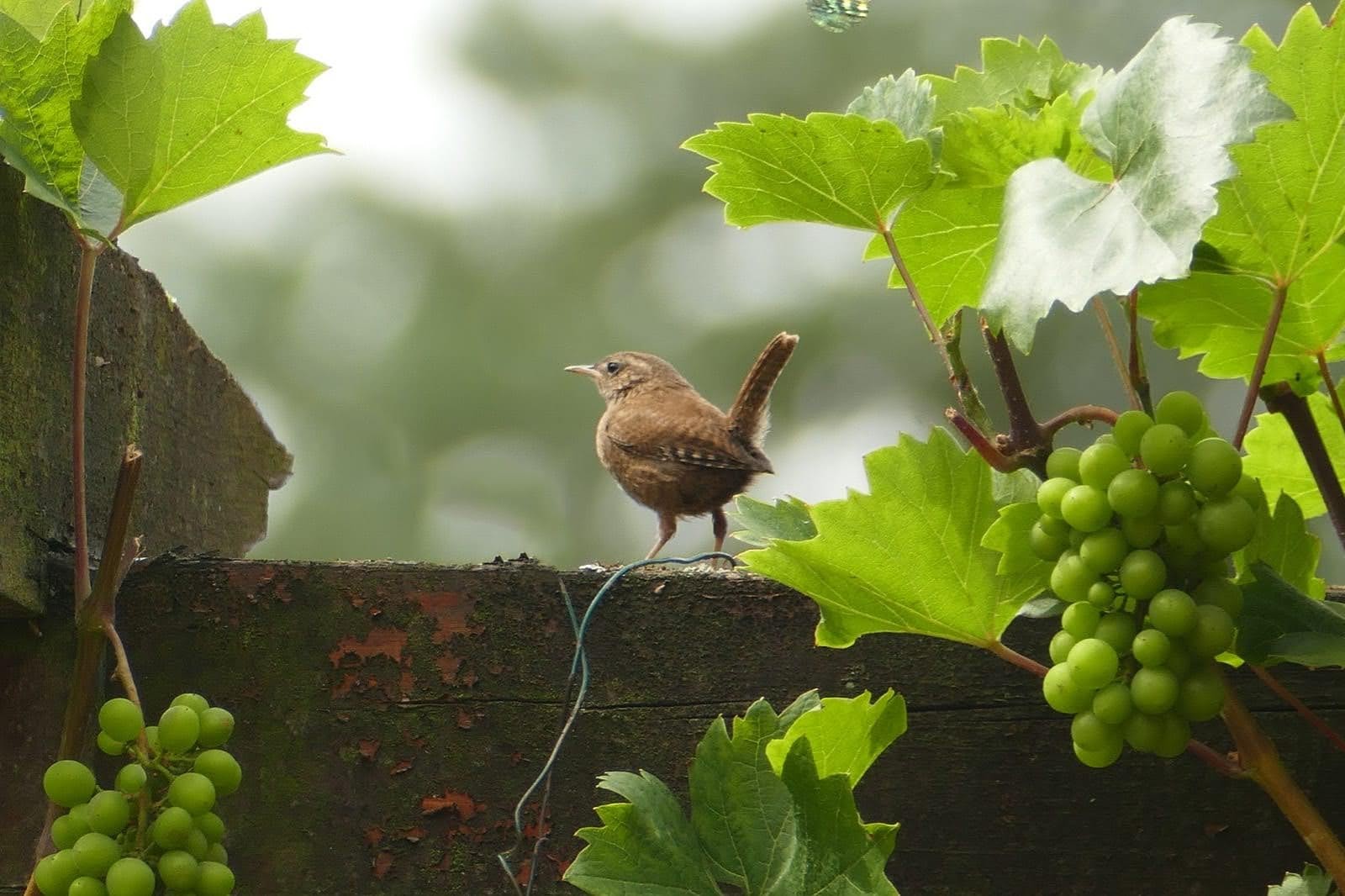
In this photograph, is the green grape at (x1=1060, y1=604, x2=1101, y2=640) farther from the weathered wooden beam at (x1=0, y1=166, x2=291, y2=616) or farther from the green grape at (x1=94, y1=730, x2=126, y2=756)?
the weathered wooden beam at (x1=0, y1=166, x2=291, y2=616)

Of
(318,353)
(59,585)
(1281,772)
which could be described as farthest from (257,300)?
(1281,772)

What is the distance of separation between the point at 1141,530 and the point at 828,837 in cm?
28

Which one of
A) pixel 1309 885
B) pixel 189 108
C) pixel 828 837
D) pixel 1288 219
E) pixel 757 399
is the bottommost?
pixel 1309 885

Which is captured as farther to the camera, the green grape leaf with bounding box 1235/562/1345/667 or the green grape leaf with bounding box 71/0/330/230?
the green grape leaf with bounding box 71/0/330/230

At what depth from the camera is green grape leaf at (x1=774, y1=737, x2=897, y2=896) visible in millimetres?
859

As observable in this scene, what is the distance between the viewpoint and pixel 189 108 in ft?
3.67

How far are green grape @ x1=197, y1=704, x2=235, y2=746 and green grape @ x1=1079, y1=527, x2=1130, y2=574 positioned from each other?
61 cm

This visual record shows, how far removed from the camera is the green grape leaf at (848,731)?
36.8 inches

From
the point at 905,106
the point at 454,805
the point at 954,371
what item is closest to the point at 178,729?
the point at 454,805

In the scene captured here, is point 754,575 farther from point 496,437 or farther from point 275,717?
point 496,437

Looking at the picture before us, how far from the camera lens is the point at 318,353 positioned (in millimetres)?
8312

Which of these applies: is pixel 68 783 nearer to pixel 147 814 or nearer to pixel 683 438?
pixel 147 814

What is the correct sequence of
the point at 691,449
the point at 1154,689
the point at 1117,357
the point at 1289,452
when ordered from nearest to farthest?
1. the point at 1154,689
2. the point at 1117,357
3. the point at 1289,452
4. the point at 691,449

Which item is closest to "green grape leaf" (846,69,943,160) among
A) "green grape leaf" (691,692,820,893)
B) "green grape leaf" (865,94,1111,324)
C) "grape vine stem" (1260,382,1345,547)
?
"green grape leaf" (865,94,1111,324)
